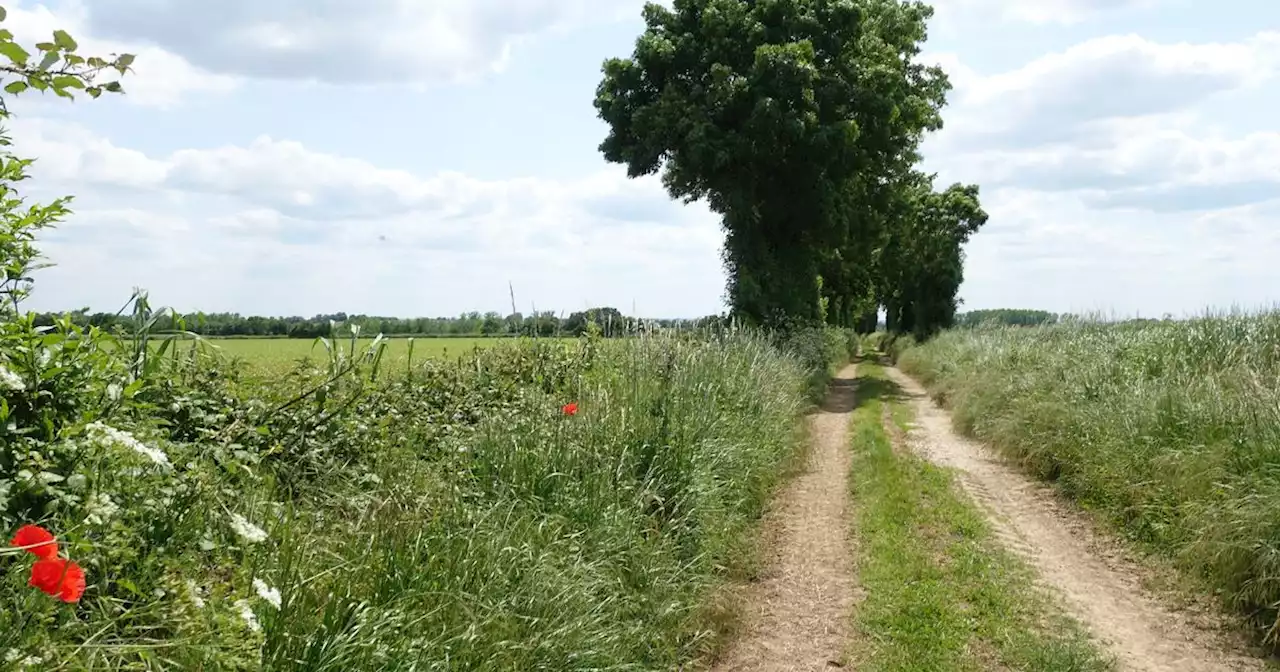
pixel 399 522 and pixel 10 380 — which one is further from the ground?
pixel 10 380

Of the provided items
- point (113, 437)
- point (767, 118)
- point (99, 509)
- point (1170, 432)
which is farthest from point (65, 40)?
point (767, 118)

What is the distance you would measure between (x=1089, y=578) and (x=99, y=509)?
23.7 ft

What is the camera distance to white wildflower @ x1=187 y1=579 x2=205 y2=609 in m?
2.71

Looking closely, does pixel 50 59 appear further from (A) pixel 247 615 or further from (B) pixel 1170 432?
(B) pixel 1170 432

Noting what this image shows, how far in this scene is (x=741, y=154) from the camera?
71.5 ft

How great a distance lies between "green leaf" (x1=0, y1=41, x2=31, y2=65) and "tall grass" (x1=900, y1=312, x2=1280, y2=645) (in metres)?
6.89

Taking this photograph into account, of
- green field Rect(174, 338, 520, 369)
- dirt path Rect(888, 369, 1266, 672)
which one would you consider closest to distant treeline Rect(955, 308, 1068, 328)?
dirt path Rect(888, 369, 1266, 672)

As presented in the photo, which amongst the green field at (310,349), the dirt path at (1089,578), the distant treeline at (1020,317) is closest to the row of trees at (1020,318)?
the distant treeline at (1020,317)

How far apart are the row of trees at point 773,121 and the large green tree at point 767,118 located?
0.04 meters

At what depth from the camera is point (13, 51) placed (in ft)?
7.37

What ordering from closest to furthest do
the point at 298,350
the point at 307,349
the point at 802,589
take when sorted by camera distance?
1. the point at 802,589
2. the point at 307,349
3. the point at 298,350

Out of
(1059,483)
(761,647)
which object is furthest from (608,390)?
(1059,483)

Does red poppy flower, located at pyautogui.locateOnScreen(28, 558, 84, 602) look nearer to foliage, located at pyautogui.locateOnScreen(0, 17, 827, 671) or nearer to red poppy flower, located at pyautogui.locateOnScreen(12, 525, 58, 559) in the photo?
red poppy flower, located at pyautogui.locateOnScreen(12, 525, 58, 559)

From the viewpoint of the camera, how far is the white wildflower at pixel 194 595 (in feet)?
8.90
